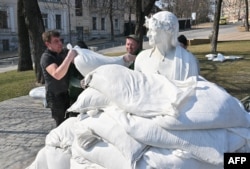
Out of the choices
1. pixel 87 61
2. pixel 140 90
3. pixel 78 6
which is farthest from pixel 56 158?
pixel 78 6

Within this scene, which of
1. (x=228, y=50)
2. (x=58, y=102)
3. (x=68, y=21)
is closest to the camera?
(x=58, y=102)

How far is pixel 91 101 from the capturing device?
278 cm

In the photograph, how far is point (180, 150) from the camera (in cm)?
246

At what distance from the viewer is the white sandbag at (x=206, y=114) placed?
243 centimetres

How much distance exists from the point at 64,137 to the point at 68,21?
38290 mm

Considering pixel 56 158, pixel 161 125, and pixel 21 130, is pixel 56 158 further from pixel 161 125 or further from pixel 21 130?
pixel 21 130

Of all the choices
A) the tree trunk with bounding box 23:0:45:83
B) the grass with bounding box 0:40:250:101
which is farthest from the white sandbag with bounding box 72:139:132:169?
the tree trunk with bounding box 23:0:45:83

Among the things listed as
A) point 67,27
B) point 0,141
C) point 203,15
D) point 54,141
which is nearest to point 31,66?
point 0,141

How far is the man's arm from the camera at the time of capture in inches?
129

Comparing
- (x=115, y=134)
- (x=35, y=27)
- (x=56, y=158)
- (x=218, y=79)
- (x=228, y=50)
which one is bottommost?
(x=218, y=79)

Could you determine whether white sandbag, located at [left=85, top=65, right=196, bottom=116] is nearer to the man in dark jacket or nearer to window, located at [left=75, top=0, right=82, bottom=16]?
the man in dark jacket

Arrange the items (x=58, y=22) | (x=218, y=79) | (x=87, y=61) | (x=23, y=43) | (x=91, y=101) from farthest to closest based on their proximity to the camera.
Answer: (x=58, y=22) → (x=23, y=43) → (x=218, y=79) → (x=87, y=61) → (x=91, y=101)

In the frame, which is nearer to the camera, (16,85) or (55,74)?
(55,74)

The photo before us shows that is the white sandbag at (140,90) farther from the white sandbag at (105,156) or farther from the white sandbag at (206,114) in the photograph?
the white sandbag at (105,156)
